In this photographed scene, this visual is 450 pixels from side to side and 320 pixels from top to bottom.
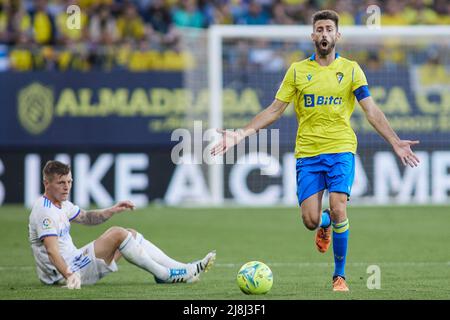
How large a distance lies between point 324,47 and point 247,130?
981 mm

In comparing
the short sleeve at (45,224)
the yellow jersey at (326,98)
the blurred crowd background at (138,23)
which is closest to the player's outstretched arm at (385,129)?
the yellow jersey at (326,98)

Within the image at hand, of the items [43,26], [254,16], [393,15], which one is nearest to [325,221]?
[43,26]

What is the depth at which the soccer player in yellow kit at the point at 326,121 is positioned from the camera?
9.20 metres

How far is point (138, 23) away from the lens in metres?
21.8

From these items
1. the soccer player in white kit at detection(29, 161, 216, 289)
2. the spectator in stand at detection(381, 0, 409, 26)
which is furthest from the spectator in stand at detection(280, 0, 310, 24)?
the soccer player in white kit at detection(29, 161, 216, 289)

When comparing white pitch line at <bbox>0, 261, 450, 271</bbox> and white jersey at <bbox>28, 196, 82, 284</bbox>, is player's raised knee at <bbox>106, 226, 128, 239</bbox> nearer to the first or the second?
white jersey at <bbox>28, 196, 82, 284</bbox>

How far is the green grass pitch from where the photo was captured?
29.7ft

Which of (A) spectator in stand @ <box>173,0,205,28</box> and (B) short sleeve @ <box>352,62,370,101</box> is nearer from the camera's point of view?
(B) short sleeve @ <box>352,62,370,101</box>

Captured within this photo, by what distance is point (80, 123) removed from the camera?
20.0 m

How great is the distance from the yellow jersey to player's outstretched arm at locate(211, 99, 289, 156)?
0.43 ft

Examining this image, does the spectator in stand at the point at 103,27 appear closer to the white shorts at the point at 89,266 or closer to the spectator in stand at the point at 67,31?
the spectator in stand at the point at 67,31

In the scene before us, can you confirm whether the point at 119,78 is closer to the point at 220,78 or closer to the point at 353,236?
the point at 220,78

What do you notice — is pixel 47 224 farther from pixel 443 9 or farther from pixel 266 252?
pixel 443 9
